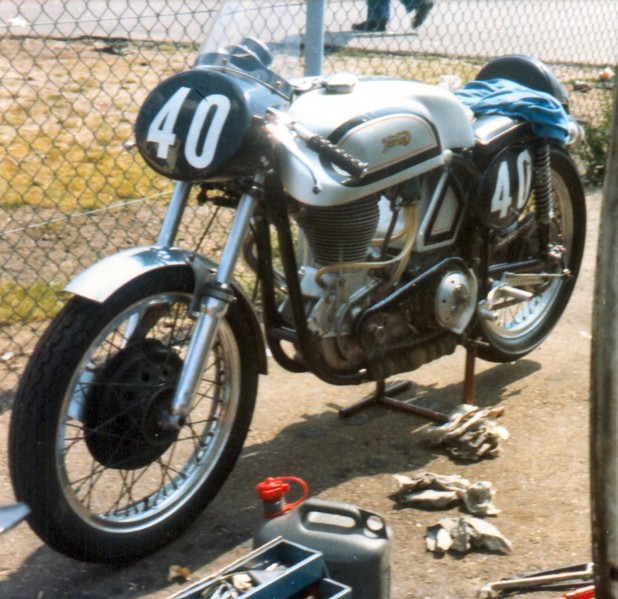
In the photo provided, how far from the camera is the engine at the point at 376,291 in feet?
11.7

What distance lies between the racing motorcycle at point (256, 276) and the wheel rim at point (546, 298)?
331 mm

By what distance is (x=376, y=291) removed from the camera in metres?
3.79

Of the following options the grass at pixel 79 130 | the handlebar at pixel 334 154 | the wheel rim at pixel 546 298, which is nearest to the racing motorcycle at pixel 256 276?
the handlebar at pixel 334 154

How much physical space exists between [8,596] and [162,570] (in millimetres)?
436

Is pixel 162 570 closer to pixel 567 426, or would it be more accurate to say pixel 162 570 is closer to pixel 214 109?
pixel 214 109

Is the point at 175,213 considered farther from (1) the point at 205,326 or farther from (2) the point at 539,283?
(2) the point at 539,283

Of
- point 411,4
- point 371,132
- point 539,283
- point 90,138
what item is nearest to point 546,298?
point 539,283

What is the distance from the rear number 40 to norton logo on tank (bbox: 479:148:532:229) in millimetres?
1256

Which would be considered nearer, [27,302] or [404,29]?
[27,302]

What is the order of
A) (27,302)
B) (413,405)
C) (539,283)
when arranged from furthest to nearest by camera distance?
(27,302) → (539,283) → (413,405)

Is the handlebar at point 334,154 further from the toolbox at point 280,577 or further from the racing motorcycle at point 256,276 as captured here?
the toolbox at point 280,577

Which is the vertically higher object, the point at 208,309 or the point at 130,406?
the point at 208,309

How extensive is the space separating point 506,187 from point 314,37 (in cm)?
129

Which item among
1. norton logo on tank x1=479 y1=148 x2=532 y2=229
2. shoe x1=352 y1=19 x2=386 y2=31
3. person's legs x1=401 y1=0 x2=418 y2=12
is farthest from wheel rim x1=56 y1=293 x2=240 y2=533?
person's legs x1=401 y1=0 x2=418 y2=12
